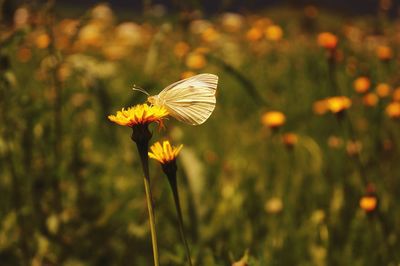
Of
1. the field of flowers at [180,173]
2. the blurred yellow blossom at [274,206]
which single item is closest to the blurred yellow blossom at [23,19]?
the field of flowers at [180,173]

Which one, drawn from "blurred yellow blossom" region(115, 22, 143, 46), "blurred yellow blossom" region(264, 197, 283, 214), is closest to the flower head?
"blurred yellow blossom" region(264, 197, 283, 214)

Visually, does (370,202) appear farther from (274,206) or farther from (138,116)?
(138,116)

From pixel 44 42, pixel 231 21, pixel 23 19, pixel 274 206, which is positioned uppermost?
pixel 23 19

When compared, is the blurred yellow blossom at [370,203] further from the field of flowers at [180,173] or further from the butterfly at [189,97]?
the butterfly at [189,97]

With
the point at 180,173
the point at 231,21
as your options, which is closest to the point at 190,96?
the point at 180,173

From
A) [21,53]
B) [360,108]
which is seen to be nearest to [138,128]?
[360,108]

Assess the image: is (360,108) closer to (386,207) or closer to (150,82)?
(386,207)

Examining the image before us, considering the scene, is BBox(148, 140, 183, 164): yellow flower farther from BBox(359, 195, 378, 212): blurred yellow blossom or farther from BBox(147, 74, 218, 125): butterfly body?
BBox(359, 195, 378, 212): blurred yellow blossom

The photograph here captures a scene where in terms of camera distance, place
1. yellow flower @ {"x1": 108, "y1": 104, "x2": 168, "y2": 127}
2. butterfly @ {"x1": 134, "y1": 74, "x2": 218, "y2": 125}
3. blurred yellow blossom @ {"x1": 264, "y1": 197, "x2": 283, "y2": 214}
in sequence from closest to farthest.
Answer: yellow flower @ {"x1": 108, "y1": 104, "x2": 168, "y2": 127} → butterfly @ {"x1": 134, "y1": 74, "x2": 218, "y2": 125} → blurred yellow blossom @ {"x1": 264, "y1": 197, "x2": 283, "y2": 214}
